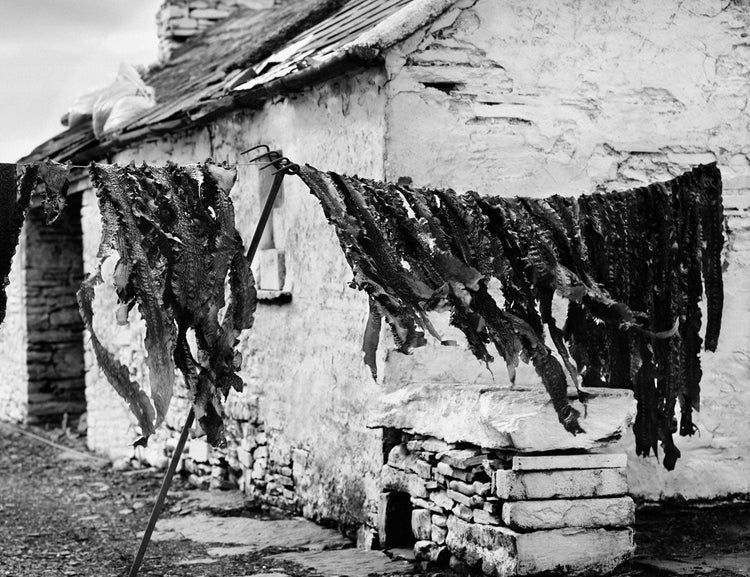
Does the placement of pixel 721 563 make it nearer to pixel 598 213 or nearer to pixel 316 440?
pixel 598 213

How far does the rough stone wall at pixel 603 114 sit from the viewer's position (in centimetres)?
604

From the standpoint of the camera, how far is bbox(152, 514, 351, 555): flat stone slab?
6.30m

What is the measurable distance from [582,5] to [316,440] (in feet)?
10.4

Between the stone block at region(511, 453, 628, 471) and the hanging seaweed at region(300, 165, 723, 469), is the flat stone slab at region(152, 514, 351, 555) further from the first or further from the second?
the hanging seaweed at region(300, 165, 723, 469)

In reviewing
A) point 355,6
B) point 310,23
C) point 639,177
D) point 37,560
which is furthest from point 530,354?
point 310,23

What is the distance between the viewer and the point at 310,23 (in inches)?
344

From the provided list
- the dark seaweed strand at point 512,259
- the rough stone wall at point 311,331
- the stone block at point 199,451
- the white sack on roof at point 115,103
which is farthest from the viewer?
the white sack on roof at point 115,103

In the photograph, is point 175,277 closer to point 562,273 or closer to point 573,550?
point 562,273

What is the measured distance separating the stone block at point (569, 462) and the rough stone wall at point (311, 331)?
1.31m

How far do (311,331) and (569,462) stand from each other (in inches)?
92.1

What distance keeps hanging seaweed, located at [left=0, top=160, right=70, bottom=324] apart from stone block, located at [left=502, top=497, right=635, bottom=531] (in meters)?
2.43

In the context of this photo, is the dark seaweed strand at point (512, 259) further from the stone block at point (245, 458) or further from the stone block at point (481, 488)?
the stone block at point (245, 458)

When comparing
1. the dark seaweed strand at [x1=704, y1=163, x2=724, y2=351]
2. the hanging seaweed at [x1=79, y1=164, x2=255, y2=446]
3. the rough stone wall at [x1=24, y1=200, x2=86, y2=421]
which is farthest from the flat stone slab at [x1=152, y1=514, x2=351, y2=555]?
the rough stone wall at [x1=24, y1=200, x2=86, y2=421]

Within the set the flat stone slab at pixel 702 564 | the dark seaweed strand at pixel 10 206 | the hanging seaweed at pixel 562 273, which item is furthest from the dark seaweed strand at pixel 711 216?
the dark seaweed strand at pixel 10 206
